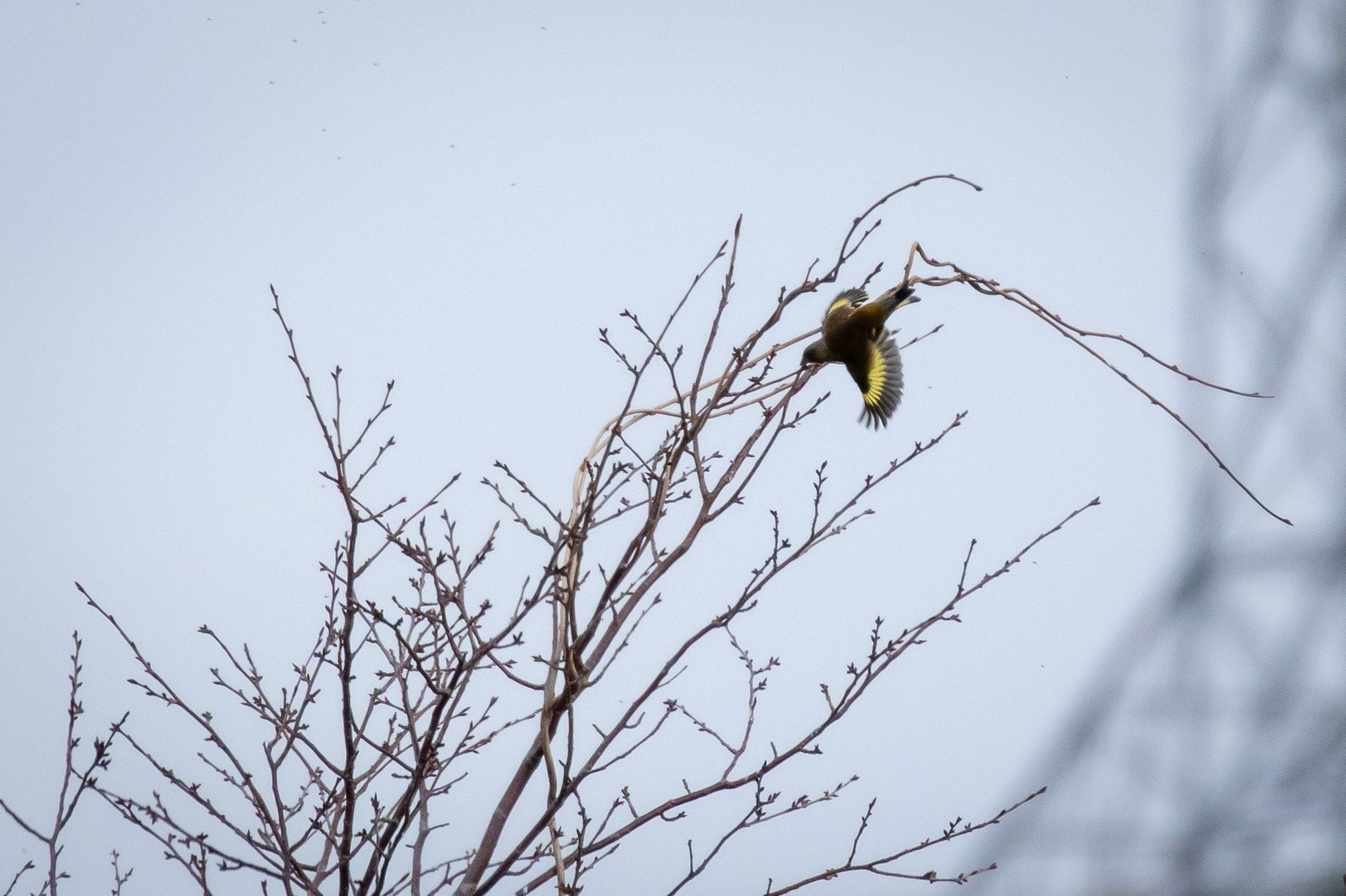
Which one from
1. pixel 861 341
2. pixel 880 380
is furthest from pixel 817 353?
pixel 880 380

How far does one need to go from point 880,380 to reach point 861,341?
0.64 feet

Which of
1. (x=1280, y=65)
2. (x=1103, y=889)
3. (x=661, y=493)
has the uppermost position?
(x=1280, y=65)

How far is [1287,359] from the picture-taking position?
59.2 inches

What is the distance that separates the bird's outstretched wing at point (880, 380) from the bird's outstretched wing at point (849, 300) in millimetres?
84

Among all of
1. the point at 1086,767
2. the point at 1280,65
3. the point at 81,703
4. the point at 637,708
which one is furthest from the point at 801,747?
the point at 1280,65

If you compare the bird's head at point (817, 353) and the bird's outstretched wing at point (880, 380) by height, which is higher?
the bird's outstretched wing at point (880, 380)

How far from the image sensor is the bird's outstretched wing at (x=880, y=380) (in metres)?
1.90

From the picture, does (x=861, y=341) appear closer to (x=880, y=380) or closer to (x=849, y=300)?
(x=849, y=300)

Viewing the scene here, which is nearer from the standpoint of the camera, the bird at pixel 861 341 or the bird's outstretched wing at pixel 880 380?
the bird at pixel 861 341

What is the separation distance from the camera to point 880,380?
6.57ft

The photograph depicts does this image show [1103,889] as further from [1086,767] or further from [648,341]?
[648,341]

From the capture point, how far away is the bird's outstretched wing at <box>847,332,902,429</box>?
190 cm

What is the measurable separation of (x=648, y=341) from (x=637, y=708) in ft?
1.54

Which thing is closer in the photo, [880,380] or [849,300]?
[849,300]
